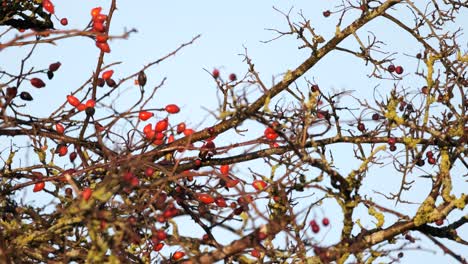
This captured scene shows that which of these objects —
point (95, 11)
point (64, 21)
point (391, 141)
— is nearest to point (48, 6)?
point (64, 21)

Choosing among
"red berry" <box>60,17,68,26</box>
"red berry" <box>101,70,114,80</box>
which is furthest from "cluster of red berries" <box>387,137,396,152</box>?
"red berry" <box>60,17,68,26</box>

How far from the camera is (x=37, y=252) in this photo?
4656 mm

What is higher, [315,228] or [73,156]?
[73,156]

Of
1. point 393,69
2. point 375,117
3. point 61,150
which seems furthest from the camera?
point 393,69

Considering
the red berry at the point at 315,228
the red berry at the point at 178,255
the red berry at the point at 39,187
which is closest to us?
the red berry at the point at 315,228

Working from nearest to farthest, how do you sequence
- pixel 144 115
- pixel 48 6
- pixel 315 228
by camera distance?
1. pixel 315 228
2. pixel 144 115
3. pixel 48 6

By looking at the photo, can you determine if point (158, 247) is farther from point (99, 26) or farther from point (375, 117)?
point (375, 117)

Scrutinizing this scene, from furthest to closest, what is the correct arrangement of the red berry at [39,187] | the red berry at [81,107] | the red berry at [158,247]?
the red berry at [81,107], the red berry at [39,187], the red berry at [158,247]

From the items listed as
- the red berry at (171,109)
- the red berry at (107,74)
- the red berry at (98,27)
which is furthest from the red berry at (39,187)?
the red berry at (98,27)

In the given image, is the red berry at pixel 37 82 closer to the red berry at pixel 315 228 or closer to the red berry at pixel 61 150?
the red berry at pixel 61 150

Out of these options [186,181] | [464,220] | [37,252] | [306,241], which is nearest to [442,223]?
[464,220]

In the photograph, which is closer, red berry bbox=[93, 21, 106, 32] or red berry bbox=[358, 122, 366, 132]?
red berry bbox=[93, 21, 106, 32]

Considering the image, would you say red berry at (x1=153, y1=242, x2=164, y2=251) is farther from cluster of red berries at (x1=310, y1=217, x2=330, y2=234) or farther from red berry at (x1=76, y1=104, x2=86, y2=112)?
cluster of red berries at (x1=310, y1=217, x2=330, y2=234)

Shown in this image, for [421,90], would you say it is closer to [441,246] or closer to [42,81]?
[441,246]
